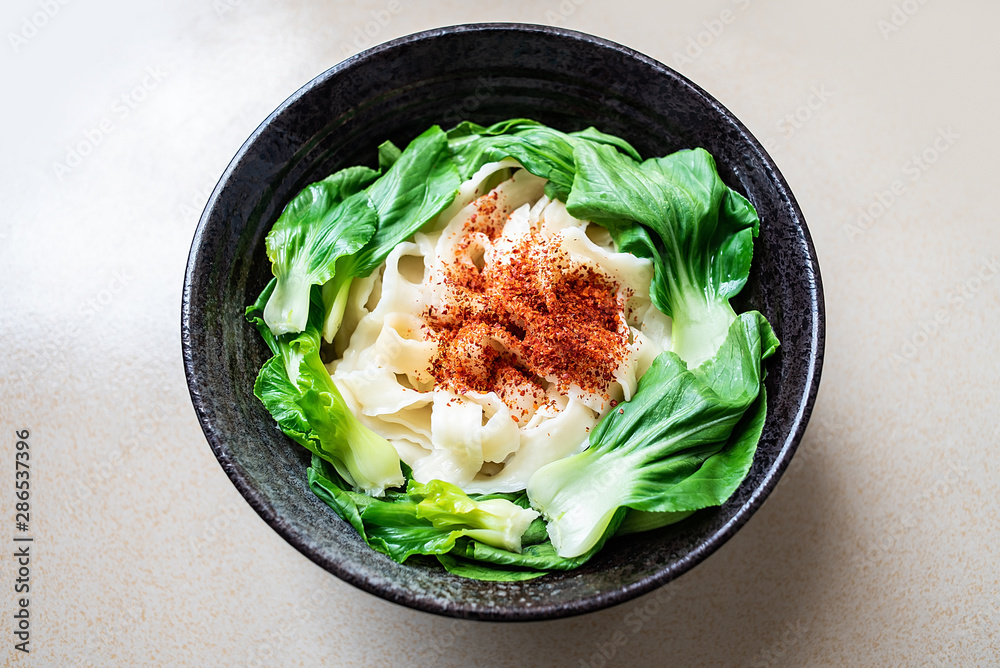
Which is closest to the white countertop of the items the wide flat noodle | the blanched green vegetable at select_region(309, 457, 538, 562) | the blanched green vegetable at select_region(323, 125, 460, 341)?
the blanched green vegetable at select_region(309, 457, 538, 562)

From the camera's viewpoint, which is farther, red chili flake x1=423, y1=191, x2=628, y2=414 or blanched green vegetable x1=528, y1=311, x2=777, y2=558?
red chili flake x1=423, y1=191, x2=628, y2=414

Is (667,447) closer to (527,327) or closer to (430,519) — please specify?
(527,327)

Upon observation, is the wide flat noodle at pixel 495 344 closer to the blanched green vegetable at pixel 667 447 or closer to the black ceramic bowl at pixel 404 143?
the blanched green vegetable at pixel 667 447

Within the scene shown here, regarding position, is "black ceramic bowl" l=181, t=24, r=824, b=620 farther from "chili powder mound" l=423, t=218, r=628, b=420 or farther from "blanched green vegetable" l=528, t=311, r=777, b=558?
"chili powder mound" l=423, t=218, r=628, b=420

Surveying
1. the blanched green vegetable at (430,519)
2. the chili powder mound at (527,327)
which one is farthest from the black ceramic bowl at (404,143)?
the chili powder mound at (527,327)

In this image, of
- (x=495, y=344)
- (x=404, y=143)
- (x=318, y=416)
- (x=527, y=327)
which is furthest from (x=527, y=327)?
(x=404, y=143)
